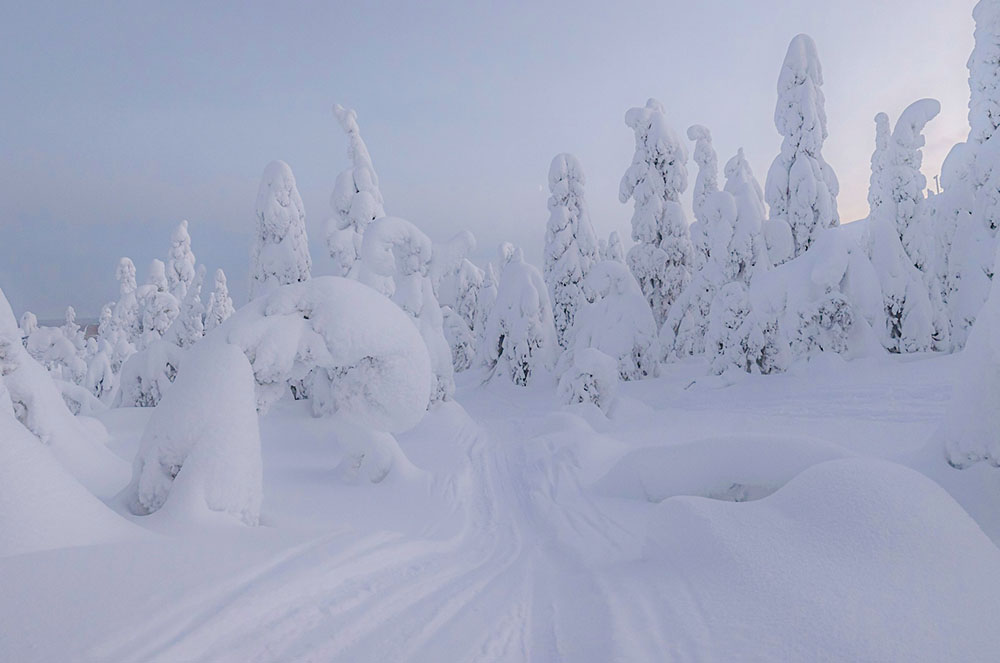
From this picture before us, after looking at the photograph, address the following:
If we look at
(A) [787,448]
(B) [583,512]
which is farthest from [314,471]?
(A) [787,448]

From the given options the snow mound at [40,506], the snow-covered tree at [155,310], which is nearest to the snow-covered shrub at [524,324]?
the snow-covered tree at [155,310]

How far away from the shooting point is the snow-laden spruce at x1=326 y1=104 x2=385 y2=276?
18656 millimetres

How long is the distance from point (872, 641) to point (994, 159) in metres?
17.1

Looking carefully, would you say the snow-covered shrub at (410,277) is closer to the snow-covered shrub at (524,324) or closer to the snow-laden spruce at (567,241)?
the snow-covered shrub at (524,324)

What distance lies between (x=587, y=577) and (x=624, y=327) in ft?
52.8

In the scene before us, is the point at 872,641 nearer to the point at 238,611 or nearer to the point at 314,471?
the point at 238,611

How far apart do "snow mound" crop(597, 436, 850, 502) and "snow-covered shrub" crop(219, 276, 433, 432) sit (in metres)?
3.46

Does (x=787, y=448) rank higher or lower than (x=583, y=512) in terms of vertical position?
higher

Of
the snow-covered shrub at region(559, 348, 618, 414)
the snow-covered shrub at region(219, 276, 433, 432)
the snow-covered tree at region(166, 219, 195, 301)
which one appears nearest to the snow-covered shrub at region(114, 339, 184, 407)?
the snow-covered shrub at region(559, 348, 618, 414)

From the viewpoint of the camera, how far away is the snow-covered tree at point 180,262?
31719 millimetres

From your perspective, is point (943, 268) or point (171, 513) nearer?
point (171, 513)

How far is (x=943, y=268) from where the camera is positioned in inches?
655

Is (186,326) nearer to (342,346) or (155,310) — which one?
(155,310)

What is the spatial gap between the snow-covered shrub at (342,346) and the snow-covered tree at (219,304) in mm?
36712
